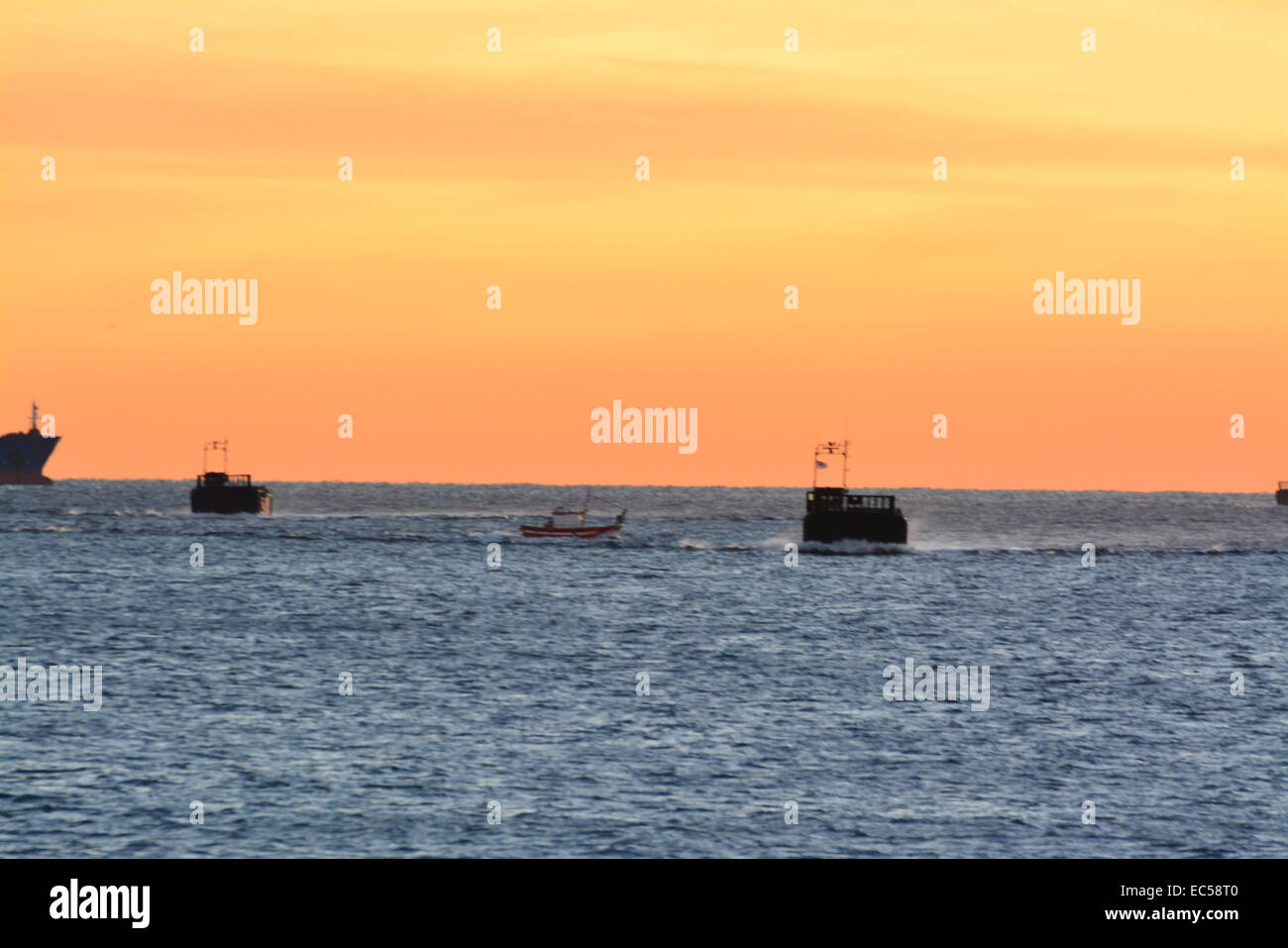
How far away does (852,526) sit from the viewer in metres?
129

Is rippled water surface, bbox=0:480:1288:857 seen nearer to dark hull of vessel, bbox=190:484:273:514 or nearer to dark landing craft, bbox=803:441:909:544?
dark landing craft, bbox=803:441:909:544

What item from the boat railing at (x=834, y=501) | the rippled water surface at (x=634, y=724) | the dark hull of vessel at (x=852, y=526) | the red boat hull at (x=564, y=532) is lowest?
the rippled water surface at (x=634, y=724)

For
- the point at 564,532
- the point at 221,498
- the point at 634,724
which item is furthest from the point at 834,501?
the point at 221,498

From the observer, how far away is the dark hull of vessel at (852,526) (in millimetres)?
128500

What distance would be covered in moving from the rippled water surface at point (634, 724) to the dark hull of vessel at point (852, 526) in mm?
29618

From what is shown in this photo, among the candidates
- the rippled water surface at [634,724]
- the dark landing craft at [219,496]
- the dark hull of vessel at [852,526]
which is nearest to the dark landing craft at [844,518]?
the dark hull of vessel at [852,526]

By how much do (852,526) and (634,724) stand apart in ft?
295

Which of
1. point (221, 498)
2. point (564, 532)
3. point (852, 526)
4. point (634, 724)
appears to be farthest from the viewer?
point (221, 498)

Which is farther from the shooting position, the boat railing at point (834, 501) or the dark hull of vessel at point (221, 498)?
the dark hull of vessel at point (221, 498)

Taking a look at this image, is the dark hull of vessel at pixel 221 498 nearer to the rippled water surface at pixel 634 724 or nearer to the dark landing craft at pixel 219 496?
the dark landing craft at pixel 219 496

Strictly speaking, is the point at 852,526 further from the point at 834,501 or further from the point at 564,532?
the point at 564,532

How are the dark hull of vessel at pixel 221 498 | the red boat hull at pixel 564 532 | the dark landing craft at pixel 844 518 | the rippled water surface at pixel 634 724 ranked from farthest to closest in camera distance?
the dark hull of vessel at pixel 221 498 → the red boat hull at pixel 564 532 → the dark landing craft at pixel 844 518 → the rippled water surface at pixel 634 724
